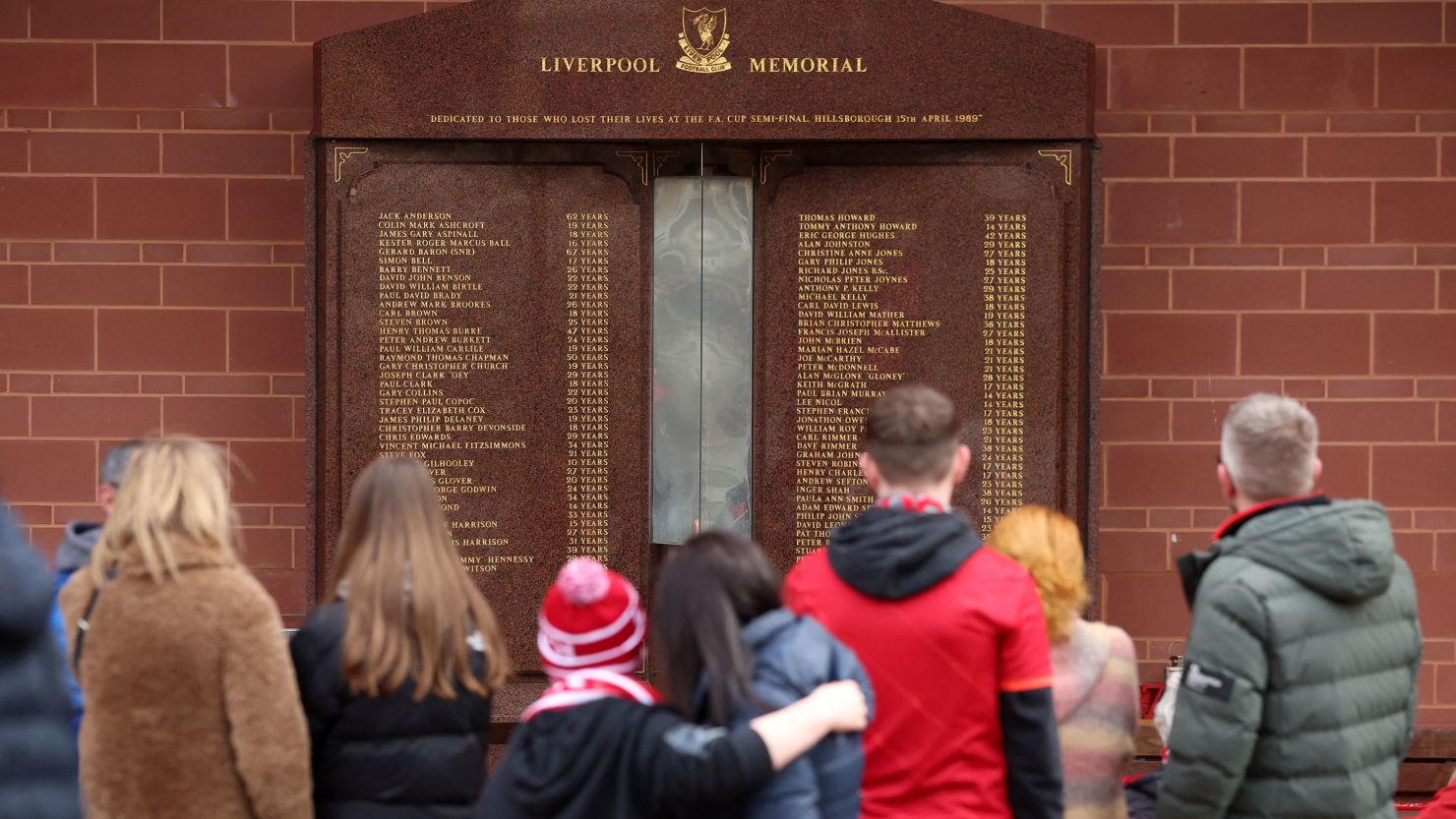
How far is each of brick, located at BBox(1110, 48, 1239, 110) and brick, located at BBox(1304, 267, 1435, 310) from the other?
775 mm

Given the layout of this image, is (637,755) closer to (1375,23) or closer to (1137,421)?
(1137,421)

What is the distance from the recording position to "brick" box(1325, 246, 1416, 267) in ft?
18.6

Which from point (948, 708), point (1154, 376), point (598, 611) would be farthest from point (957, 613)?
point (1154, 376)

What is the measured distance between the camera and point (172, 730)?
2670 millimetres

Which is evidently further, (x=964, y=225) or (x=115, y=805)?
(x=964, y=225)

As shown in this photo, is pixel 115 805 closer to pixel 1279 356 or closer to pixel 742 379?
pixel 742 379

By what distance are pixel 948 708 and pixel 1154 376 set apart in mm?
3507

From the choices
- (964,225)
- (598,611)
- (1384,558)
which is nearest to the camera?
(598,611)

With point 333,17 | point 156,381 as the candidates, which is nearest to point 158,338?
point 156,381

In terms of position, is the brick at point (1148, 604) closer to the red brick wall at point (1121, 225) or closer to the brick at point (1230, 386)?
the red brick wall at point (1121, 225)

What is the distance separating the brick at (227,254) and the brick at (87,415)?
586 millimetres

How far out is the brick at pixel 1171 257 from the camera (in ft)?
18.8

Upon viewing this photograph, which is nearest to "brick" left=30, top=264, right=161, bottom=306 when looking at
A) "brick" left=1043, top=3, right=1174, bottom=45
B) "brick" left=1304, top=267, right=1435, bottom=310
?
"brick" left=1043, top=3, right=1174, bottom=45

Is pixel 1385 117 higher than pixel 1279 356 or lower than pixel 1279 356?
higher
